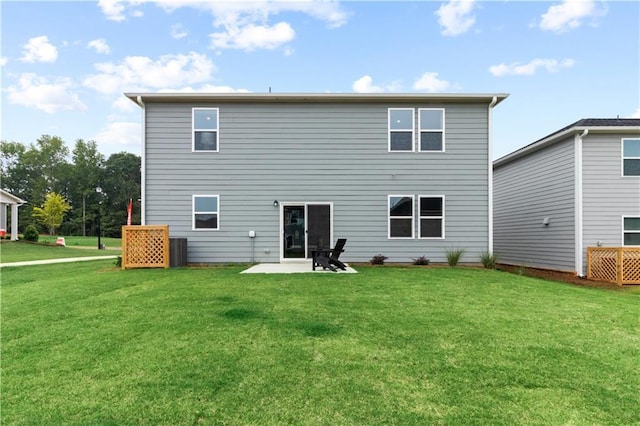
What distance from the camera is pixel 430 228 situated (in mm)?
11156

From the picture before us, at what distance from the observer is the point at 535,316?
5035mm

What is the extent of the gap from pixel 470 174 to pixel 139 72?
1600 cm

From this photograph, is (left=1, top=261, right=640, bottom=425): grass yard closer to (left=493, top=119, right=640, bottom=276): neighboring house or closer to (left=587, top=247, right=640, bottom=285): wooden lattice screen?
(left=587, top=247, right=640, bottom=285): wooden lattice screen

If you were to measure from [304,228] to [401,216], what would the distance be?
10.3 feet

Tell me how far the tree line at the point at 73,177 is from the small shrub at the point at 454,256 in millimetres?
46423

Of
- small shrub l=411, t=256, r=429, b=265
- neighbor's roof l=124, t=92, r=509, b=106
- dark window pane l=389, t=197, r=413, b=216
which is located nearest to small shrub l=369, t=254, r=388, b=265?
small shrub l=411, t=256, r=429, b=265

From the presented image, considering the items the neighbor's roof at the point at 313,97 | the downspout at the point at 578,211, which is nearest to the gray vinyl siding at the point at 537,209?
the downspout at the point at 578,211

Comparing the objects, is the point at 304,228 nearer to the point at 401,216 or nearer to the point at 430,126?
the point at 401,216

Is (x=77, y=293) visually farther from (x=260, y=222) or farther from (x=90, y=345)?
(x=260, y=222)

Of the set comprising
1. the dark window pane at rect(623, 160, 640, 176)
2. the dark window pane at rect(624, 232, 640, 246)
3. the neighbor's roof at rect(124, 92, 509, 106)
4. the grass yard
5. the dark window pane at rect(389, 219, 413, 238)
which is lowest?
the grass yard

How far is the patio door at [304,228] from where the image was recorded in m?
11.2

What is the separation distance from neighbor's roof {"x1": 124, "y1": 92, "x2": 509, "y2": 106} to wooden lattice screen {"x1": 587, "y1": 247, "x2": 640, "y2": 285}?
211 inches

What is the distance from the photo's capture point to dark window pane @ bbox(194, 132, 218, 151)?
36.7 ft

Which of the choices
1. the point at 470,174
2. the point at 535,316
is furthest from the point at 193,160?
the point at 535,316
